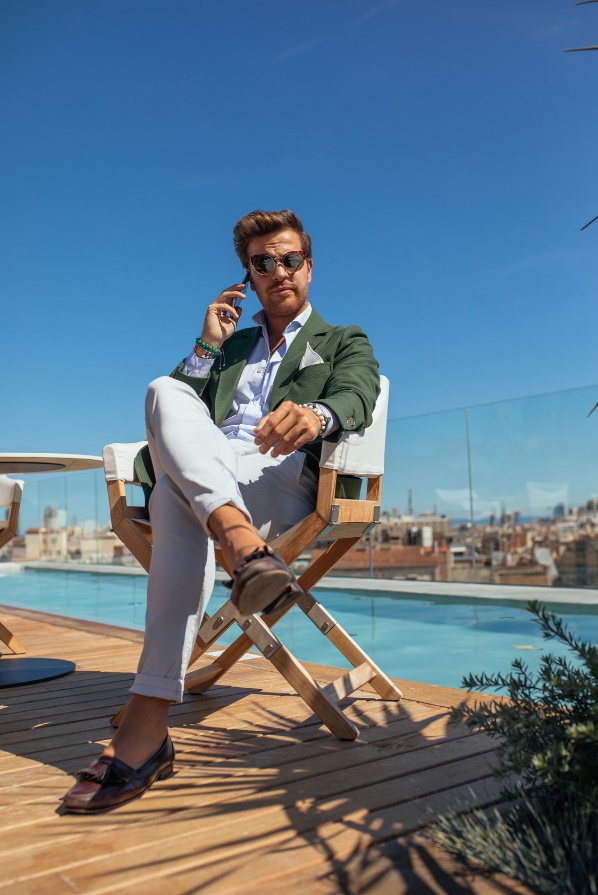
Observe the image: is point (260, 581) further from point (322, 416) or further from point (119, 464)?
point (119, 464)

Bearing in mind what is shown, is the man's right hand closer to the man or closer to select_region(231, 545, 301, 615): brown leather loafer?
the man

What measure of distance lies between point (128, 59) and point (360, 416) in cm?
3362

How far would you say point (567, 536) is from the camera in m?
7.05

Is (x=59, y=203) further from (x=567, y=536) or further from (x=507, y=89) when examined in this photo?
(x=567, y=536)

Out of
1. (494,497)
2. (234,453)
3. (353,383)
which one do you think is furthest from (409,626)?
(234,453)

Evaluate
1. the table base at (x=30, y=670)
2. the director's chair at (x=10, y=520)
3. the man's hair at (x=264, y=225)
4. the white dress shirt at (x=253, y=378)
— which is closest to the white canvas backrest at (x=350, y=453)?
the white dress shirt at (x=253, y=378)

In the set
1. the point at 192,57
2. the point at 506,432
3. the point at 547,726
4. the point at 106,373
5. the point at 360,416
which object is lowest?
the point at 547,726

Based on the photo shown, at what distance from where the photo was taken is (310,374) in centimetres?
209

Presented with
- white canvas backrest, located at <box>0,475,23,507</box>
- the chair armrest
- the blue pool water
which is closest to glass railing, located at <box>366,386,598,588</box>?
the blue pool water

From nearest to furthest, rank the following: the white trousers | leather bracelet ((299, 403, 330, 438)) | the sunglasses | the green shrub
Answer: the green shrub < the white trousers < leather bracelet ((299, 403, 330, 438)) < the sunglasses

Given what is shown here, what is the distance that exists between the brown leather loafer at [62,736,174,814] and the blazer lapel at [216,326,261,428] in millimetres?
1050

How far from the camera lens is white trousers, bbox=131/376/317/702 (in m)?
1.41

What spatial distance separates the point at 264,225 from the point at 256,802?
5.39ft

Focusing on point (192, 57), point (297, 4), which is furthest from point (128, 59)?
point (297, 4)
